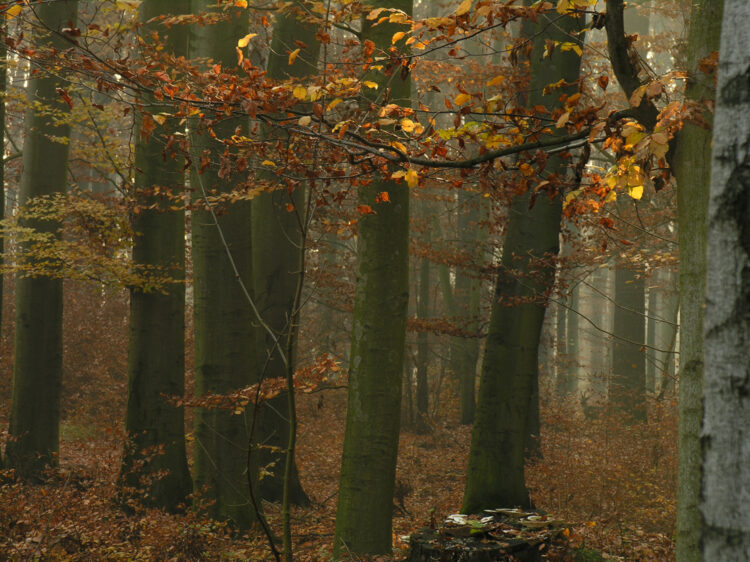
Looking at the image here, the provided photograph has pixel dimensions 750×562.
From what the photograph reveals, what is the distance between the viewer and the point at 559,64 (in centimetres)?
823

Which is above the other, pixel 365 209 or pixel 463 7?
pixel 463 7

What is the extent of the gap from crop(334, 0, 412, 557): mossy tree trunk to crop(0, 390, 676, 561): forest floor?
14.6 inches

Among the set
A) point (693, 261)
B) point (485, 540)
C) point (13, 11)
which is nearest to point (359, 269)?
point (485, 540)

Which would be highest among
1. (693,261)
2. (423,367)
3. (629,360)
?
(693,261)

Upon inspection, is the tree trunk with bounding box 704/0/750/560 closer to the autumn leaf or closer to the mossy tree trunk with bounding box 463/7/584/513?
the autumn leaf

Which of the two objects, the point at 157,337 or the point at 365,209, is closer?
the point at 365,209

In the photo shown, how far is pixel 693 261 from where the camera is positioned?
3225 mm

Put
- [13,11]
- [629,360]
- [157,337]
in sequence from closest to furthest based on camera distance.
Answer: [13,11] < [157,337] < [629,360]

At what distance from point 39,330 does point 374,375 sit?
5.84 meters

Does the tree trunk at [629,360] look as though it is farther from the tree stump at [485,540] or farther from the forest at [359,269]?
the tree stump at [485,540]

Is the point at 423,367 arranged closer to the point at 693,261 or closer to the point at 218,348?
the point at 218,348

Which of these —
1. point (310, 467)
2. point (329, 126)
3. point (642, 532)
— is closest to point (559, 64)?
point (329, 126)

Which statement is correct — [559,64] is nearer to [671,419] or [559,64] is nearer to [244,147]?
[244,147]

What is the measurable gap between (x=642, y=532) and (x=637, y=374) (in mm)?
9005
